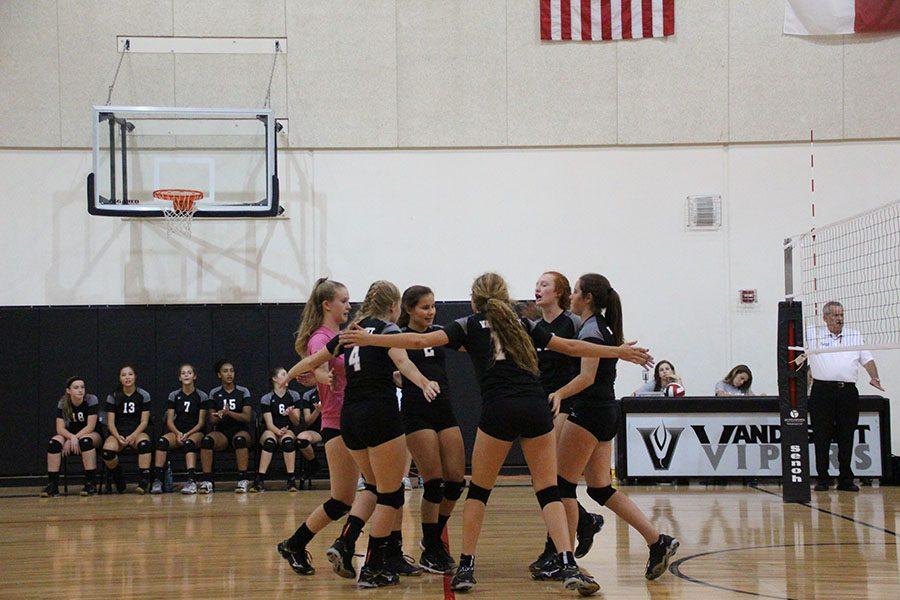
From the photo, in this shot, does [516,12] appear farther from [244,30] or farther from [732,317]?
[732,317]

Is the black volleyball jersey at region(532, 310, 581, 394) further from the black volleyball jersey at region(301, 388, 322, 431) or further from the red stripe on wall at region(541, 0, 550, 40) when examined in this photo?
the red stripe on wall at region(541, 0, 550, 40)

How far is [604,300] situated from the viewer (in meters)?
6.10

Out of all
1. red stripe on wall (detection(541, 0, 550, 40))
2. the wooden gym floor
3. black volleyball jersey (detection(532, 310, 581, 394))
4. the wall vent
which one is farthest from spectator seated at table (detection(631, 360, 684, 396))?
black volleyball jersey (detection(532, 310, 581, 394))

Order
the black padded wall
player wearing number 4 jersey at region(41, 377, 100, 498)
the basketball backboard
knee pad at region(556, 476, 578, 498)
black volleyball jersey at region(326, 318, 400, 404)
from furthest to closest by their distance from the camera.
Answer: the black padded wall < the basketball backboard < player wearing number 4 jersey at region(41, 377, 100, 498) < knee pad at region(556, 476, 578, 498) < black volleyball jersey at region(326, 318, 400, 404)

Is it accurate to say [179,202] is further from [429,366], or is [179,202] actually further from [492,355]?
[492,355]

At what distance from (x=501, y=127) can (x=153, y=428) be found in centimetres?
657

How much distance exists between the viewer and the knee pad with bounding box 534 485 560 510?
5410mm

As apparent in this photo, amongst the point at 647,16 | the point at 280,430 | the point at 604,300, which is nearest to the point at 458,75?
the point at 647,16

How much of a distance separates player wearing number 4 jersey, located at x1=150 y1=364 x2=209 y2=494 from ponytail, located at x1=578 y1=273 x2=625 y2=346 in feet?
25.7

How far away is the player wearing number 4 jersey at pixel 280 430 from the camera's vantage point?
12461 mm

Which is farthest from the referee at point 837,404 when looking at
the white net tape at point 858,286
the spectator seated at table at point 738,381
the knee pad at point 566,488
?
the knee pad at point 566,488

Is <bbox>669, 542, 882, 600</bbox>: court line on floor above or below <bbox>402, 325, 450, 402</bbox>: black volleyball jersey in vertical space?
below

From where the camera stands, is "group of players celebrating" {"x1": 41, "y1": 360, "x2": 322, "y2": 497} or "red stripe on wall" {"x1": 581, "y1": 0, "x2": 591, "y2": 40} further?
"red stripe on wall" {"x1": 581, "y1": 0, "x2": 591, "y2": 40}

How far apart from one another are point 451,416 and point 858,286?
292 inches
